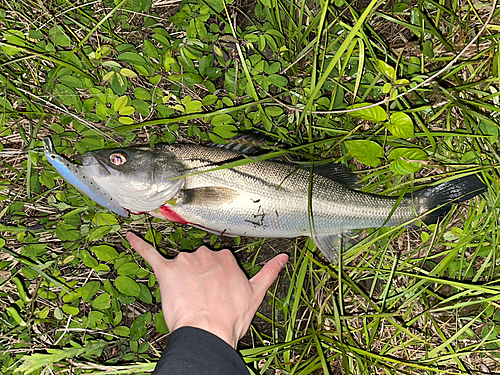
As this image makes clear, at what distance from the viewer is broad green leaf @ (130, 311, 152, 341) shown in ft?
10.7

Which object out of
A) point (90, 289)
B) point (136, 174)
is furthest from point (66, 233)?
point (136, 174)

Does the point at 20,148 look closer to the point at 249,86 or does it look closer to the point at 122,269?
the point at 122,269

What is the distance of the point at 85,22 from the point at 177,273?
2.39 meters

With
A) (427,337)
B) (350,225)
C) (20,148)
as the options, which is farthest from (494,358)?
(20,148)

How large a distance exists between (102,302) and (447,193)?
311 centimetres

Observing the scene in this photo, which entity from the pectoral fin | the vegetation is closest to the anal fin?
the vegetation

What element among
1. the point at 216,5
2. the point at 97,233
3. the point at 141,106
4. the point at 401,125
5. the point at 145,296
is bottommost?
the point at 145,296

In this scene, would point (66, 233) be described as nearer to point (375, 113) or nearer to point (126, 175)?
point (126, 175)

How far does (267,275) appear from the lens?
10.5 feet

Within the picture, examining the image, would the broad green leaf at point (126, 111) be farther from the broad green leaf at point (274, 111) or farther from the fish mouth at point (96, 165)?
the broad green leaf at point (274, 111)

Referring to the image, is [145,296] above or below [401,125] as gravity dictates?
below

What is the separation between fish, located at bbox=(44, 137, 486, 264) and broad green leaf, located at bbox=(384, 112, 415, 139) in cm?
56

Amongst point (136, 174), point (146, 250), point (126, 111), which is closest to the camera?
point (136, 174)

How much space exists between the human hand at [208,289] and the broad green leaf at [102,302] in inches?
19.2
